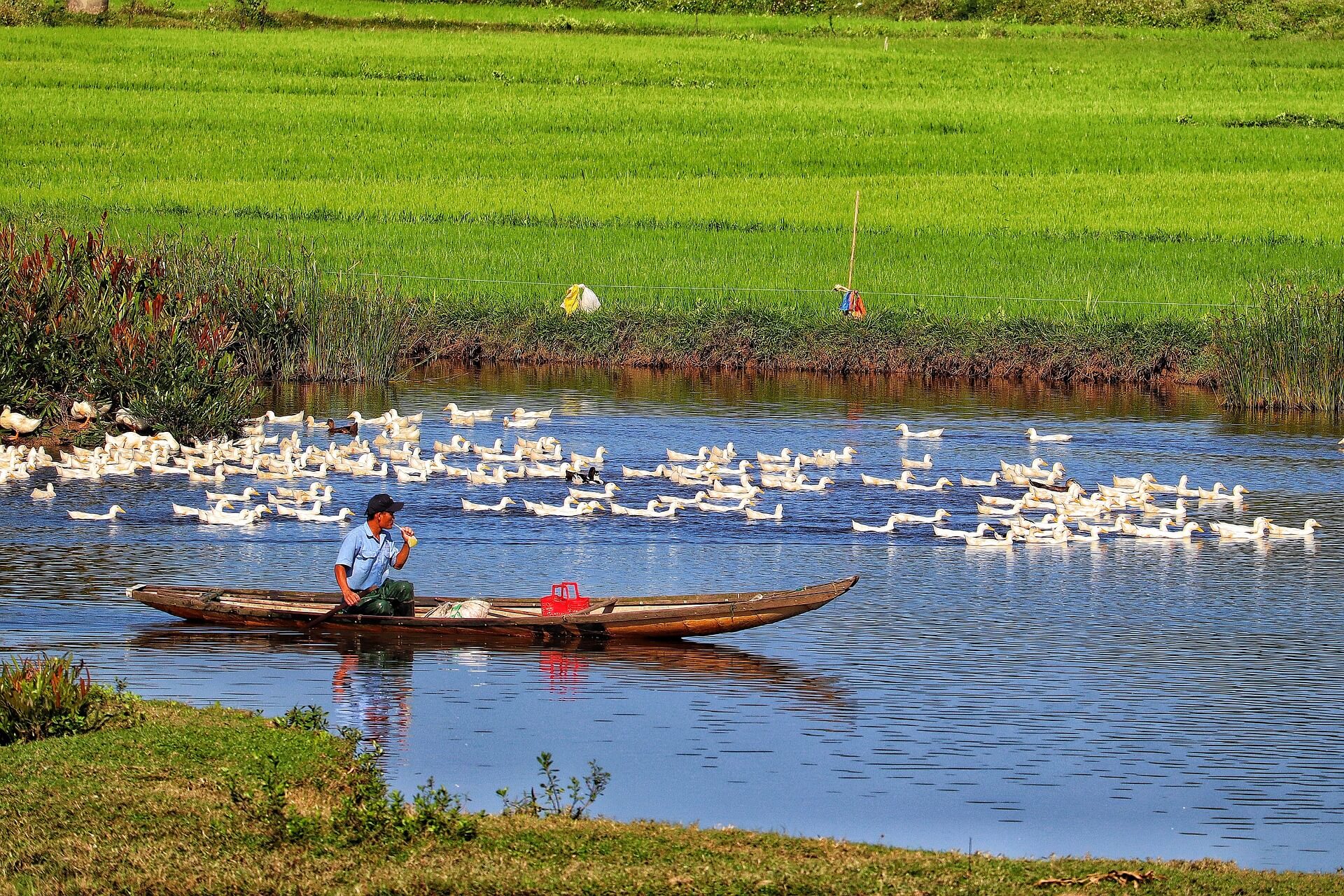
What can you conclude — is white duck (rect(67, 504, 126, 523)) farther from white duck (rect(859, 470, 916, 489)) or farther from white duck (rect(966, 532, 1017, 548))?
white duck (rect(966, 532, 1017, 548))

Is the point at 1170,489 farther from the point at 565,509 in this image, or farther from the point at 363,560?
the point at 363,560

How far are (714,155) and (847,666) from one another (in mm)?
40774

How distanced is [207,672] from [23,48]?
6032 cm

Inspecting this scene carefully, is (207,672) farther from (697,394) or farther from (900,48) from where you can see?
(900,48)

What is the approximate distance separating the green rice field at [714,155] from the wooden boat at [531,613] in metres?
19.0

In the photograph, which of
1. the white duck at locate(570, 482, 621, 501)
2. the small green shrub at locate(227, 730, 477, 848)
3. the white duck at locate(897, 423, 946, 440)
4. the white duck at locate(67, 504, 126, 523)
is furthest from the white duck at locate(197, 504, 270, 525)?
the small green shrub at locate(227, 730, 477, 848)

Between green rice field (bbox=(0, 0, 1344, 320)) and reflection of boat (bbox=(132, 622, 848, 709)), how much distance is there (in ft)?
62.6

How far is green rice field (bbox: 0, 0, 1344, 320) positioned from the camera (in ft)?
127

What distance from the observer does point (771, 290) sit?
3622 centimetres

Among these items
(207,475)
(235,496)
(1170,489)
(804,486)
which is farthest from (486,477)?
(1170,489)

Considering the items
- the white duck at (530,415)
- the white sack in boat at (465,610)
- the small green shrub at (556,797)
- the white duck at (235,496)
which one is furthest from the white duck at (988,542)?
the small green shrub at (556,797)

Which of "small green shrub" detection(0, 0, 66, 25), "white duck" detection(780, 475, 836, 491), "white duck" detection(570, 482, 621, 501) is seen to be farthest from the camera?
"small green shrub" detection(0, 0, 66, 25)

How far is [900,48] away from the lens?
78312 mm

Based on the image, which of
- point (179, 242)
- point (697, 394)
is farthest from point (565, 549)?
point (179, 242)
